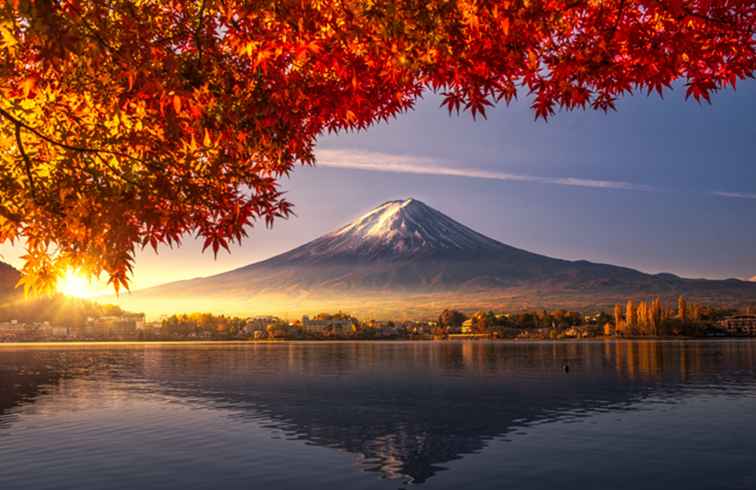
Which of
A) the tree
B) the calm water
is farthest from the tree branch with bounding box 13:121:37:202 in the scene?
the calm water

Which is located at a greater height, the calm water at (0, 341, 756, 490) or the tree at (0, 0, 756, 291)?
the tree at (0, 0, 756, 291)

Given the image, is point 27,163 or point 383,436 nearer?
point 27,163

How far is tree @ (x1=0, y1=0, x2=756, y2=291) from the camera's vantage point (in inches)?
364

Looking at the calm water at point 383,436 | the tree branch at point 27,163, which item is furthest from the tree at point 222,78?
the calm water at point 383,436

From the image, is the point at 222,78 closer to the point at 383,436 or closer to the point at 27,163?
the point at 27,163

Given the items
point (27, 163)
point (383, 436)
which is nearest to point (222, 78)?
point (27, 163)

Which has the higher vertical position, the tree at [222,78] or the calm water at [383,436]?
the tree at [222,78]

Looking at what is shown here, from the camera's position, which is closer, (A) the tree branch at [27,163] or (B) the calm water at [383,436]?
(A) the tree branch at [27,163]

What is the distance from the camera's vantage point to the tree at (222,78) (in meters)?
9.25

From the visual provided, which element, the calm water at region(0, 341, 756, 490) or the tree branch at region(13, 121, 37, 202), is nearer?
the tree branch at region(13, 121, 37, 202)

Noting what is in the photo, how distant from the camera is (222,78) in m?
11.3

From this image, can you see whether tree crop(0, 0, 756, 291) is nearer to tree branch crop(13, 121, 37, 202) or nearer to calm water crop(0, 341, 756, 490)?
tree branch crop(13, 121, 37, 202)

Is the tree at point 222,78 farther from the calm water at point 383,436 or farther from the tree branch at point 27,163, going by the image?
the calm water at point 383,436

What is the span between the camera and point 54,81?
10734 millimetres
